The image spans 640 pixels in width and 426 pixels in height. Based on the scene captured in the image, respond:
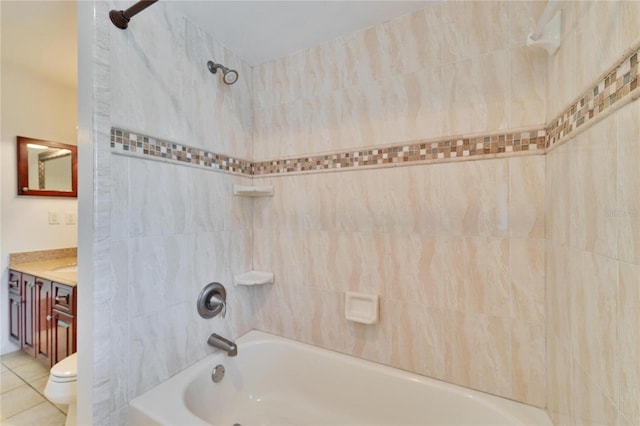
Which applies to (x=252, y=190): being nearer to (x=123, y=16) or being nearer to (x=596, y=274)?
(x=123, y=16)

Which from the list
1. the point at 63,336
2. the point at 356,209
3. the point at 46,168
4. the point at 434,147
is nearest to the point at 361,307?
the point at 356,209

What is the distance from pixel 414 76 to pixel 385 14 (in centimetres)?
36

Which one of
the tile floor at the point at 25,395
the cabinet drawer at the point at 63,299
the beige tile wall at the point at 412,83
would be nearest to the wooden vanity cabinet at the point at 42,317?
the cabinet drawer at the point at 63,299

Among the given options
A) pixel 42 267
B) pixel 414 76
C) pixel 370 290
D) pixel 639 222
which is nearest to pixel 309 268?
pixel 370 290

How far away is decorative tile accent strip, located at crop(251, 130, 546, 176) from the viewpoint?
1184 millimetres

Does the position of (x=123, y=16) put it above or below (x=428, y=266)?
above

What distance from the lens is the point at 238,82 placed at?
1.79 meters

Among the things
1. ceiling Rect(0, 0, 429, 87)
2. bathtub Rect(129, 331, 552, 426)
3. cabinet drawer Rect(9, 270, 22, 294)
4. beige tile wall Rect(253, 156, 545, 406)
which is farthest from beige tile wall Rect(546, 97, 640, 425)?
cabinet drawer Rect(9, 270, 22, 294)

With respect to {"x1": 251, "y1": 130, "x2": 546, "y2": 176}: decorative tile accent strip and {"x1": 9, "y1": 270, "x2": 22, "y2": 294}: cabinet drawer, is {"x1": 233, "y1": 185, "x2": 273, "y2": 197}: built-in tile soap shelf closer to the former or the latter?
{"x1": 251, "y1": 130, "x2": 546, "y2": 176}: decorative tile accent strip

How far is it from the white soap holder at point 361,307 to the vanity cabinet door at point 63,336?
6.03 ft

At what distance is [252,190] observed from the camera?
1.73 meters

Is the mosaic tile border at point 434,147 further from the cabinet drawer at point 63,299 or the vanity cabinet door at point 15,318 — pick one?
the vanity cabinet door at point 15,318

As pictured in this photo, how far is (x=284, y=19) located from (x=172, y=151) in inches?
36.0

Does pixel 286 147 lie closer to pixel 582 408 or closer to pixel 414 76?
pixel 414 76
